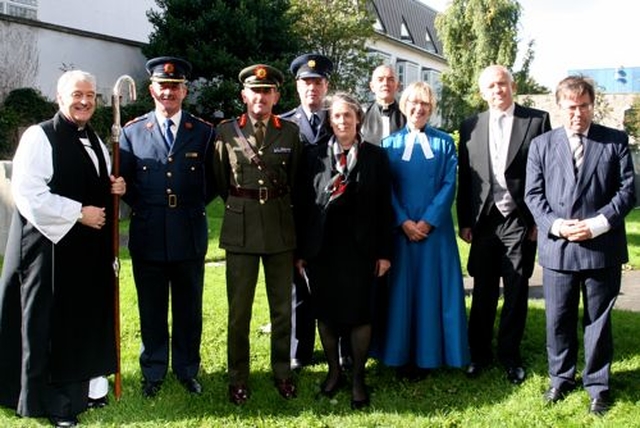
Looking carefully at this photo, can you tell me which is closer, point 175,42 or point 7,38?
point 7,38

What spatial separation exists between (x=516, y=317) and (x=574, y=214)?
1.02 m

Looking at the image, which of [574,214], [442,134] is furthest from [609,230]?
[442,134]

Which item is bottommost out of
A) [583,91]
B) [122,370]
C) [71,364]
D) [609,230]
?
[122,370]

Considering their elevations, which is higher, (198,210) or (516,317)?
(198,210)

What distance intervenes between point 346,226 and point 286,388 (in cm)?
122

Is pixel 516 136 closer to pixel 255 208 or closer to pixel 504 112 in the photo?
pixel 504 112

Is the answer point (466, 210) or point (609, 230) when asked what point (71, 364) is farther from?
point (609, 230)

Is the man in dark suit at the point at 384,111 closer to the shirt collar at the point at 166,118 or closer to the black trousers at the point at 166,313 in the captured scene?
the shirt collar at the point at 166,118

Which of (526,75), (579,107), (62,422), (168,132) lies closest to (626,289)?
(579,107)

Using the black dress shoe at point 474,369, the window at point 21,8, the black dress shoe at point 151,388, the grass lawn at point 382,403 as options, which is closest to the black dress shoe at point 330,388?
the grass lawn at point 382,403

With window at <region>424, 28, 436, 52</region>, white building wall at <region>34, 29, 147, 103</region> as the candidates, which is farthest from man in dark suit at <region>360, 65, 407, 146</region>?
window at <region>424, 28, 436, 52</region>

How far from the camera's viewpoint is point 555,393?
4578 millimetres

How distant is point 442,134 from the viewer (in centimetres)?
488

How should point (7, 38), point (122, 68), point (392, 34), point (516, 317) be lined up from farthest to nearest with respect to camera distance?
point (392, 34) → point (122, 68) → point (7, 38) → point (516, 317)
